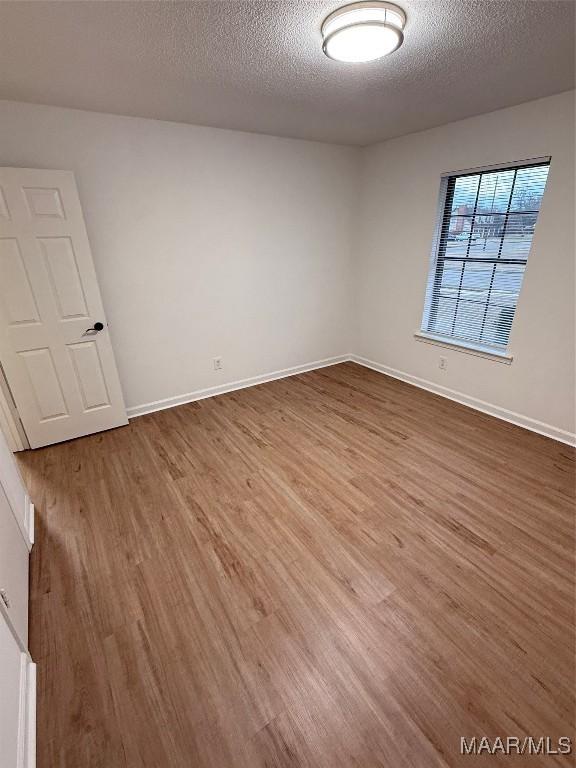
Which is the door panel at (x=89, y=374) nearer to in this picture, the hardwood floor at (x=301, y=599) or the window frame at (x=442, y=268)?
the hardwood floor at (x=301, y=599)

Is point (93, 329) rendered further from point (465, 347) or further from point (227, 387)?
point (465, 347)

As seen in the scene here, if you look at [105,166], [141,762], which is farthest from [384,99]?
[141,762]

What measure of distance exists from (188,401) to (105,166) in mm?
2147

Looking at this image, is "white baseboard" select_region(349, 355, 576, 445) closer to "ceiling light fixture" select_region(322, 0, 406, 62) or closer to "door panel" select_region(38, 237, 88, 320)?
"ceiling light fixture" select_region(322, 0, 406, 62)

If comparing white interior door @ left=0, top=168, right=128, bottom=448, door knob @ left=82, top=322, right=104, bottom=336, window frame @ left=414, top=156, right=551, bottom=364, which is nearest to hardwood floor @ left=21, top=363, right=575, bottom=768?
white interior door @ left=0, top=168, right=128, bottom=448

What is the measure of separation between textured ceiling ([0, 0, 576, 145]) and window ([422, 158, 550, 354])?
1.82 feet

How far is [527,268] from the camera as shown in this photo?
2.77 metres

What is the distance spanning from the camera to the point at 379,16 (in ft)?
4.93

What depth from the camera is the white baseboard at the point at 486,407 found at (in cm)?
284

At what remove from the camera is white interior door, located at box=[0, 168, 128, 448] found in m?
2.41

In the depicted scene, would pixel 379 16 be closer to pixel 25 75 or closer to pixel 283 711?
pixel 25 75

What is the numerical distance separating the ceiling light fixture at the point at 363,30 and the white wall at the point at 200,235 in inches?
68.3

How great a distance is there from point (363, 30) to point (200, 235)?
2055mm

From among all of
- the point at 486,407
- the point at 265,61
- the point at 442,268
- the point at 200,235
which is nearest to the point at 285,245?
the point at 200,235
